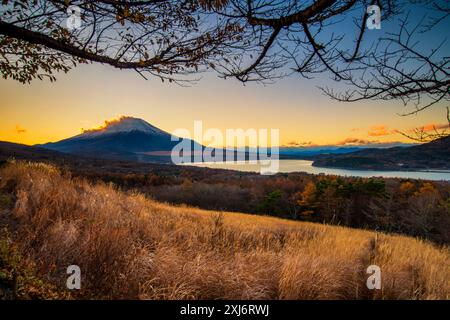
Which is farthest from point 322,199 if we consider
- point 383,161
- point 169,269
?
point 383,161

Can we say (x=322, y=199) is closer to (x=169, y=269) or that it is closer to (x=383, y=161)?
(x=169, y=269)

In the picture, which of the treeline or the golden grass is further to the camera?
the treeline

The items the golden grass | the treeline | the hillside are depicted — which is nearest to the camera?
the golden grass

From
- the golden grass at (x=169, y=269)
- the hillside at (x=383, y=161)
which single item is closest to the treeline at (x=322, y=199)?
the golden grass at (x=169, y=269)

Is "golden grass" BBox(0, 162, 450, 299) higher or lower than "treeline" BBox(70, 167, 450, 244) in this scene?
higher

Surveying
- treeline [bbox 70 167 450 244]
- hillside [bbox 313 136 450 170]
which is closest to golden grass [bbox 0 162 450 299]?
treeline [bbox 70 167 450 244]

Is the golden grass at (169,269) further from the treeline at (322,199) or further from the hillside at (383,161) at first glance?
the hillside at (383,161)

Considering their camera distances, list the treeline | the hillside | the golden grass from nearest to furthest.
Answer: the golden grass
the treeline
the hillside

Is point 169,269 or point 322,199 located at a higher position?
point 169,269

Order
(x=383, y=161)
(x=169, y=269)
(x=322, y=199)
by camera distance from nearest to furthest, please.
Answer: (x=169, y=269), (x=322, y=199), (x=383, y=161)

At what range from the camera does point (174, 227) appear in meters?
6.03

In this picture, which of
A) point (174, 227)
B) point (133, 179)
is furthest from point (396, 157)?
point (174, 227)

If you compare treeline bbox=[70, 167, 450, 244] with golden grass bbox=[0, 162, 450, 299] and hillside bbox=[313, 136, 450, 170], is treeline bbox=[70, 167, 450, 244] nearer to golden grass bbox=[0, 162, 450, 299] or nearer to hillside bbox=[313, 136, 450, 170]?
golden grass bbox=[0, 162, 450, 299]
